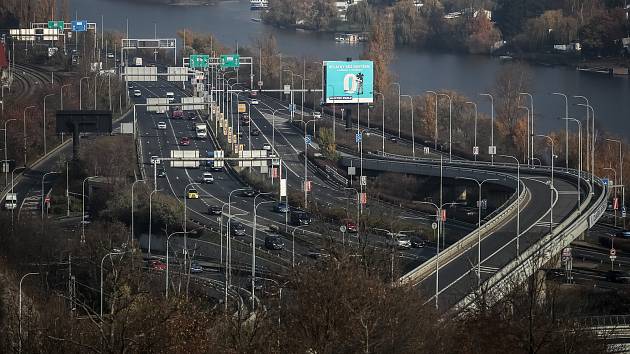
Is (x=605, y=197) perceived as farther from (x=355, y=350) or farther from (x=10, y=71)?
(x=10, y=71)

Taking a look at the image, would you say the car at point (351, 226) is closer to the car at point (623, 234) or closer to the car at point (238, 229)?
the car at point (238, 229)

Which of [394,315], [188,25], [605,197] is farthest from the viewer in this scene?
[188,25]

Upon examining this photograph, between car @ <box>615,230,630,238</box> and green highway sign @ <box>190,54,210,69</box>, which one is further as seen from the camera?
green highway sign @ <box>190,54,210,69</box>

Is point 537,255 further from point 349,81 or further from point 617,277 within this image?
point 349,81

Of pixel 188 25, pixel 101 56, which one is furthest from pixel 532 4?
pixel 101 56

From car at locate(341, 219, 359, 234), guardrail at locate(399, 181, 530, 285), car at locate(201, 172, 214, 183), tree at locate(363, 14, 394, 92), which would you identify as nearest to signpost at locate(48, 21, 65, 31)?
tree at locate(363, 14, 394, 92)

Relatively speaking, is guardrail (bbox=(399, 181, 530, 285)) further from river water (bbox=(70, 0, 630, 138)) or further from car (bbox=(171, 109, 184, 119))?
river water (bbox=(70, 0, 630, 138))
